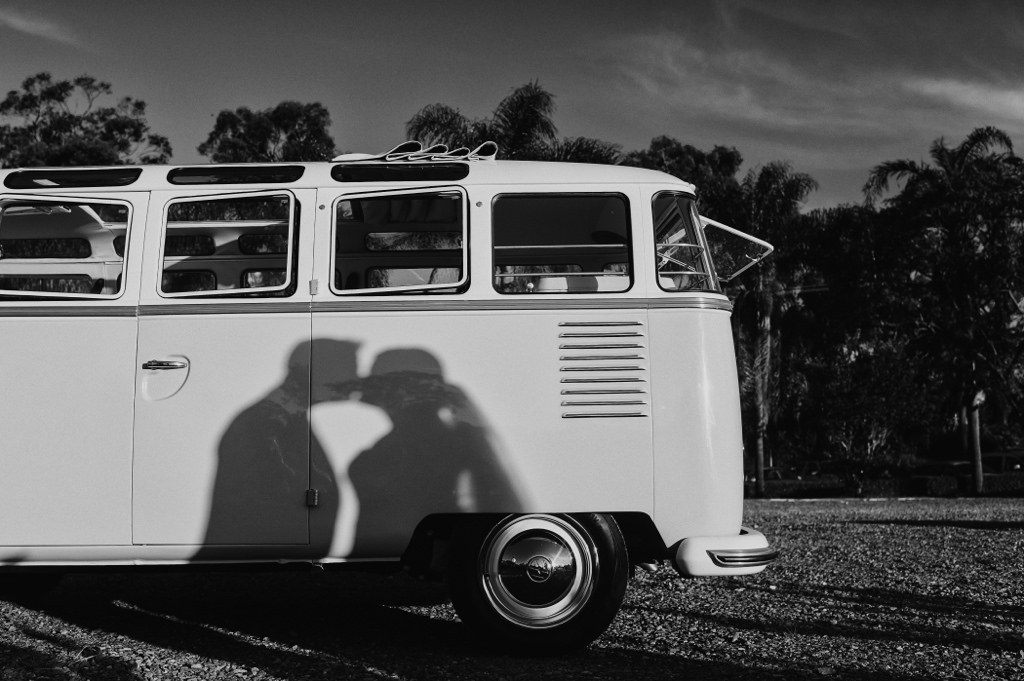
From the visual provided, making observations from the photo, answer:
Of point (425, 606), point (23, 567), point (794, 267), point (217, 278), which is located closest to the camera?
point (23, 567)

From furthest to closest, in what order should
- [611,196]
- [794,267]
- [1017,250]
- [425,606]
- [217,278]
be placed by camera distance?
1. [794,267]
2. [1017,250]
3. [425,606]
4. [217,278]
5. [611,196]

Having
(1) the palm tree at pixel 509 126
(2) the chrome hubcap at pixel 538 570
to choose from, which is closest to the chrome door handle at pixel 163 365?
(2) the chrome hubcap at pixel 538 570

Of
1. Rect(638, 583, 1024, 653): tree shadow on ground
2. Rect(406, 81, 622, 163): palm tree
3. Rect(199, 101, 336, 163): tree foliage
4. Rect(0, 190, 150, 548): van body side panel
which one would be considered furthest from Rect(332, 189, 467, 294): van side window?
Rect(199, 101, 336, 163): tree foliage

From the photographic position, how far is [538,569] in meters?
5.39

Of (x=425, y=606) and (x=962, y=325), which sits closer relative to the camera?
(x=425, y=606)

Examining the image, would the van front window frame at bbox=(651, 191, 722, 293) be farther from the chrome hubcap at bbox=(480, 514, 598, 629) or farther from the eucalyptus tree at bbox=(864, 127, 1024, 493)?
the eucalyptus tree at bbox=(864, 127, 1024, 493)

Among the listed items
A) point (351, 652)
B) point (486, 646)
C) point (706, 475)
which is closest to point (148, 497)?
point (351, 652)

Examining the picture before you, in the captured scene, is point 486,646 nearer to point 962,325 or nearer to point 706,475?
point 706,475

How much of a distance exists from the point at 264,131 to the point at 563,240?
22708mm

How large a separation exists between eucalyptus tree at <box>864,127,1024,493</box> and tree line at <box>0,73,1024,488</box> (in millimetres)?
37

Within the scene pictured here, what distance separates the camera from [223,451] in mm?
5410

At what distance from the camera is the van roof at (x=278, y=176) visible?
225 inches

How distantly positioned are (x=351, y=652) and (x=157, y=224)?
2596mm

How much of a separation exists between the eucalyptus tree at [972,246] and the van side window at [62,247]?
24.6 meters
